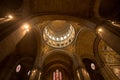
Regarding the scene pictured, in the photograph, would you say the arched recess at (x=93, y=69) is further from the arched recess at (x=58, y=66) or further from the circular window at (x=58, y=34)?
the circular window at (x=58, y=34)

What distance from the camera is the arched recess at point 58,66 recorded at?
1565cm

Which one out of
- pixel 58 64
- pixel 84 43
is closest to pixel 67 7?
pixel 84 43

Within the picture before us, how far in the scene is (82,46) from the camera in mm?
14789

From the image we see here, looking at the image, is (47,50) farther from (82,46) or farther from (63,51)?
(82,46)

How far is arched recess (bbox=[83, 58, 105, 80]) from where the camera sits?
13066 millimetres

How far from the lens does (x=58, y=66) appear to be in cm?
1748

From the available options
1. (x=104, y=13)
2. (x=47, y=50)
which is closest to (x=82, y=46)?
(x=47, y=50)

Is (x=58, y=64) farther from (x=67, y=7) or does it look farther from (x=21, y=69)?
(x=67, y=7)

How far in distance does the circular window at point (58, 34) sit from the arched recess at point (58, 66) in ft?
5.18

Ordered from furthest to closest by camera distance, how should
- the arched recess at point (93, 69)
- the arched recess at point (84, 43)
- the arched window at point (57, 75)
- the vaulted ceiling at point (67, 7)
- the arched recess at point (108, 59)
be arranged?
the arched window at point (57, 75) → the arched recess at point (84, 43) → the arched recess at point (93, 69) → the arched recess at point (108, 59) → the vaulted ceiling at point (67, 7)

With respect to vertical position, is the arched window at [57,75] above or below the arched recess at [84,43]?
below

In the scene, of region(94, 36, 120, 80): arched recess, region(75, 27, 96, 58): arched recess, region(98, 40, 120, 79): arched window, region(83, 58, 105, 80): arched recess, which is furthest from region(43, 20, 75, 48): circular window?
region(98, 40, 120, 79): arched window

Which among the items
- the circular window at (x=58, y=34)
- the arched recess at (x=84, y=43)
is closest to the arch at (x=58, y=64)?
the circular window at (x=58, y=34)

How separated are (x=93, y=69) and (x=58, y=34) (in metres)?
6.77
